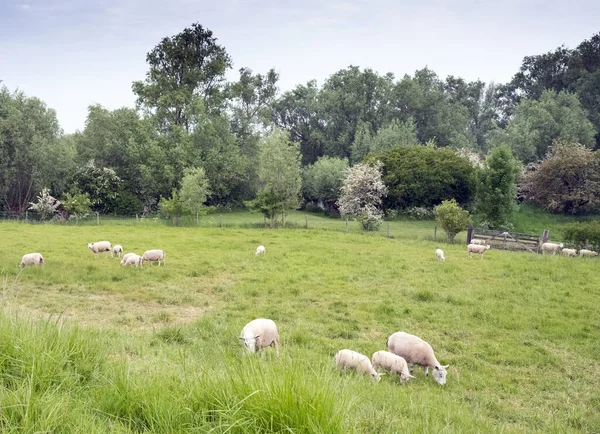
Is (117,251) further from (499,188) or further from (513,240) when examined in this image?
(499,188)

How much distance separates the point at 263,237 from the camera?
2641cm

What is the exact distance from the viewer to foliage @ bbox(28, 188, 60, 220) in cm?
3644

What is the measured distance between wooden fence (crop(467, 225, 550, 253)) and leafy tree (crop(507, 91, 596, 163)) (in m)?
24.4

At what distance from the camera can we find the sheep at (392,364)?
285 inches

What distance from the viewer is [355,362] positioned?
6.80 metres

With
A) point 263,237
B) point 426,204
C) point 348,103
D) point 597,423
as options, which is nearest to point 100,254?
point 263,237

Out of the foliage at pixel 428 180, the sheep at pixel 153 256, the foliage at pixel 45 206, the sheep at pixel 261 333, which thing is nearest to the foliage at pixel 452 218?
the foliage at pixel 428 180

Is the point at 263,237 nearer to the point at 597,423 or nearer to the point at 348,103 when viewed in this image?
the point at 597,423

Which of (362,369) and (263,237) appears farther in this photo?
(263,237)

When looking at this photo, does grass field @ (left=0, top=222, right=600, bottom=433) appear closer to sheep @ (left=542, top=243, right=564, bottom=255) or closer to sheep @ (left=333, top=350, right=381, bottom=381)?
sheep @ (left=333, top=350, right=381, bottom=381)

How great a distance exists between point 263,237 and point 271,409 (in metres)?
24.1

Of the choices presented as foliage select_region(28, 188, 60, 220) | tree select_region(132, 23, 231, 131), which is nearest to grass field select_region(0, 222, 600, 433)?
foliage select_region(28, 188, 60, 220)

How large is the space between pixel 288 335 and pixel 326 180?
138ft

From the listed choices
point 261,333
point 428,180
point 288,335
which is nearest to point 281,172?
point 428,180
